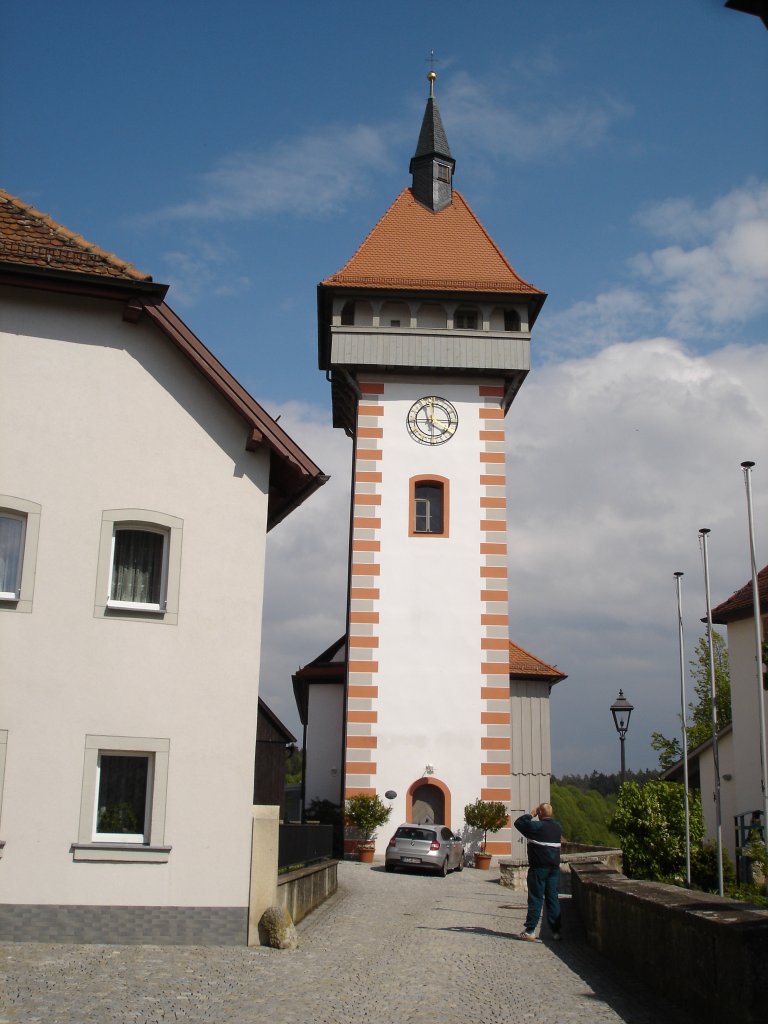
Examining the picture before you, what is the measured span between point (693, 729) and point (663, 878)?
2733 centimetres

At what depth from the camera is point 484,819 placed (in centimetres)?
2733

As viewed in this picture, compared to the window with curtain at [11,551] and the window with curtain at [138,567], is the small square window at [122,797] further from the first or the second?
the window with curtain at [11,551]

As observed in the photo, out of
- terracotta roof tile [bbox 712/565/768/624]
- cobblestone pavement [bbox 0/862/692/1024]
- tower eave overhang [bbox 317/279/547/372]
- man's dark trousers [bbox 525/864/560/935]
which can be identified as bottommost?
cobblestone pavement [bbox 0/862/692/1024]

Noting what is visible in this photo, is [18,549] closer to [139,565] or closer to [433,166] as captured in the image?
[139,565]

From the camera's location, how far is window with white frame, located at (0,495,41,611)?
42.5ft

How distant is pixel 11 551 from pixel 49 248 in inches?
148

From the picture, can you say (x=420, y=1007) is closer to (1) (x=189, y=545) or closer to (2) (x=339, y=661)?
(1) (x=189, y=545)

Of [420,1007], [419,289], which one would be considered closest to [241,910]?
[420,1007]

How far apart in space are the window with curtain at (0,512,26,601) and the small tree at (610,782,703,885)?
1697 cm

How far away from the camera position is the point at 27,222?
14.3m

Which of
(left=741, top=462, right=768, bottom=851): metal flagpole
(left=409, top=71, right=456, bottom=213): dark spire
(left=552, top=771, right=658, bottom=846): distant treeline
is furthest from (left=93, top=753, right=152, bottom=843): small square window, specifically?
(left=552, top=771, right=658, bottom=846): distant treeline

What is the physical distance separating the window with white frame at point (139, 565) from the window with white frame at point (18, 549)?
76 centimetres

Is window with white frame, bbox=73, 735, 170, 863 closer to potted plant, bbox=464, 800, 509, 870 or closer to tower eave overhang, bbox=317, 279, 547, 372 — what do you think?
potted plant, bbox=464, 800, 509, 870

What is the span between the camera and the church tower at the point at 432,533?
92.5 ft
